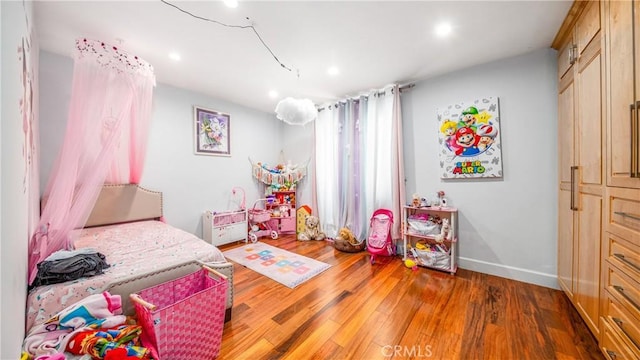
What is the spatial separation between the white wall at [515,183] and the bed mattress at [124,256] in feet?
9.57

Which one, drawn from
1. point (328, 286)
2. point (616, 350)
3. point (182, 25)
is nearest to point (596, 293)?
point (616, 350)

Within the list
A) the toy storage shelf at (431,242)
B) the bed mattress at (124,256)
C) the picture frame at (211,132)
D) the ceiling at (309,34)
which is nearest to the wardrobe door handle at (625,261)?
the toy storage shelf at (431,242)

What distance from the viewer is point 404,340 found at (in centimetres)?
161

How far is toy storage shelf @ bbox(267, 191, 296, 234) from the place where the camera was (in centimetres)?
433

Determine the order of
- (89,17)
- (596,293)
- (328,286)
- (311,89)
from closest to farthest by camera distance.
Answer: (596,293) < (89,17) < (328,286) < (311,89)

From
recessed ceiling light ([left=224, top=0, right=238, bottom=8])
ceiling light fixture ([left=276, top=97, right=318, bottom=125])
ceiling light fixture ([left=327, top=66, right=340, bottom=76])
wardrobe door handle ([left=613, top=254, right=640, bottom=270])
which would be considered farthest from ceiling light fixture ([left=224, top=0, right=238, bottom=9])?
wardrobe door handle ([left=613, top=254, right=640, bottom=270])

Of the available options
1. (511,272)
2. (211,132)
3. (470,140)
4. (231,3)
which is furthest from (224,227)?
(511,272)

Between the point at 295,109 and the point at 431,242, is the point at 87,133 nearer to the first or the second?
the point at 295,109

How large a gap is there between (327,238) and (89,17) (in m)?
3.94

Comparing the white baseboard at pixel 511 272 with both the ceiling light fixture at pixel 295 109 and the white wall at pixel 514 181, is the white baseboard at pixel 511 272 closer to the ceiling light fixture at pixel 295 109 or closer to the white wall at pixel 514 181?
the white wall at pixel 514 181

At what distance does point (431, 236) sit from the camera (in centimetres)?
278

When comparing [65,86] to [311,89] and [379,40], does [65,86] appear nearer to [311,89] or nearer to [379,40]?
[311,89]

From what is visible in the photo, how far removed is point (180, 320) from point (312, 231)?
114 inches

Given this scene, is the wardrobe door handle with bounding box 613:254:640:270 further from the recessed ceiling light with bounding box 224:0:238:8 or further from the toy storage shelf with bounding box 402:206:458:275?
the recessed ceiling light with bounding box 224:0:238:8
